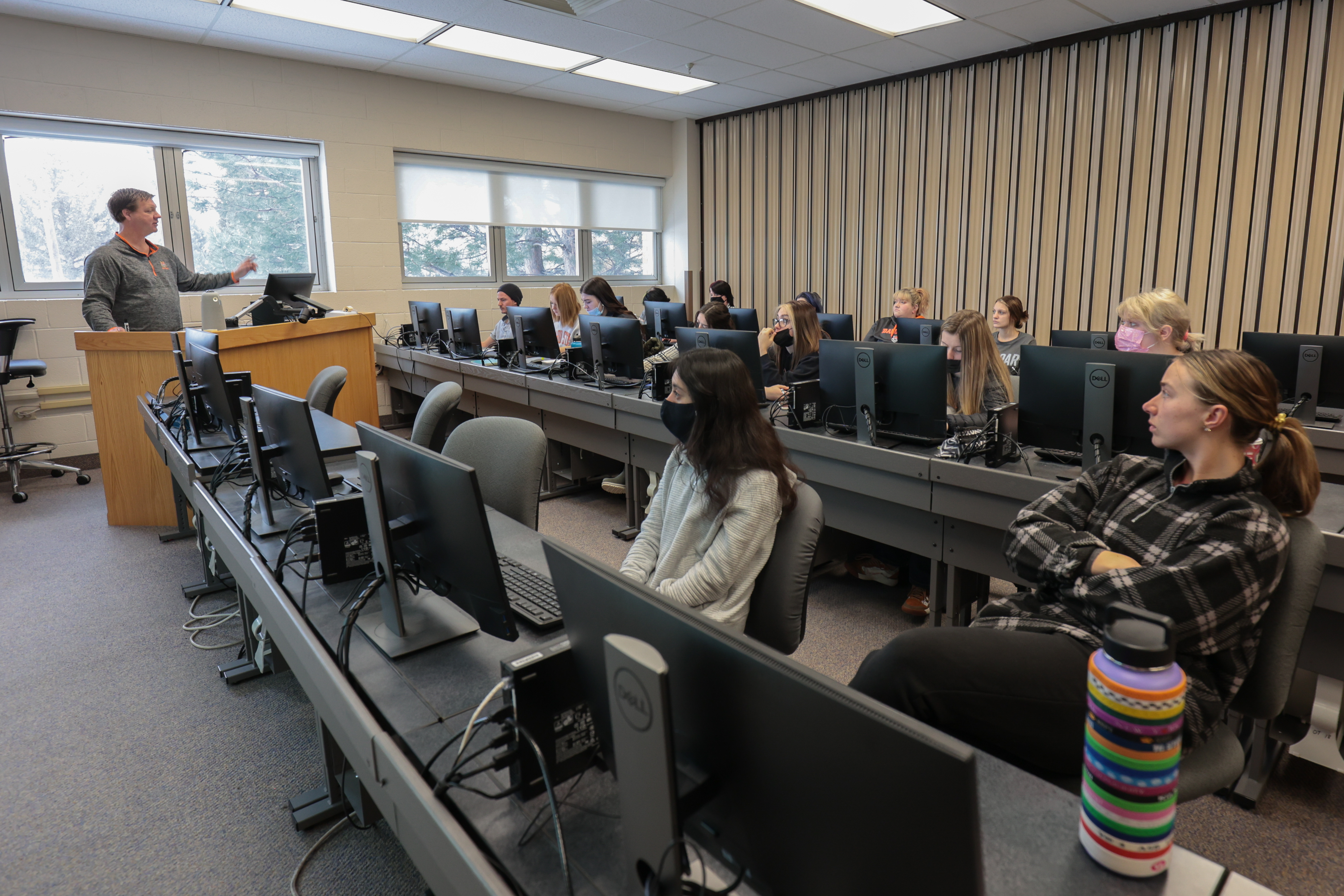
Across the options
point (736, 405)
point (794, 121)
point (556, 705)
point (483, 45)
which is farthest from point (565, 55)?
point (556, 705)

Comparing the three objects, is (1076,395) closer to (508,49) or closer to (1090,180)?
(1090,180)

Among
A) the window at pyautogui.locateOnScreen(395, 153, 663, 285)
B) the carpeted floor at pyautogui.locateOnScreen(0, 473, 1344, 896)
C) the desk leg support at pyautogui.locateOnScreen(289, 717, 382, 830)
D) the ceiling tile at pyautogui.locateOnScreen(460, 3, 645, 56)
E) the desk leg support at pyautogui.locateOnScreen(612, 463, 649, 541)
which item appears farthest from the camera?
the window at pyautogui.locateOnScreen(395, 153, 663, 285)

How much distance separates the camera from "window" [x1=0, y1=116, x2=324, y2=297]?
5137 mm

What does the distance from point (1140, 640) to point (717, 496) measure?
37.0 inches

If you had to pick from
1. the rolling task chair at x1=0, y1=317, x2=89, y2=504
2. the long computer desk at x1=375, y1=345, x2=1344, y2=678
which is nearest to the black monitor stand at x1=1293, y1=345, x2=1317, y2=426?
the long computer desk at x1=375, y1=345, x2=1344, y2=678

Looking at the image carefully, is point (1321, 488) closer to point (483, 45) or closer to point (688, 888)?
point (688, 888)

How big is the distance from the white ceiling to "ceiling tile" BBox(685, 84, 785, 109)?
9cm

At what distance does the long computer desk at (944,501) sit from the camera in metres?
1.85

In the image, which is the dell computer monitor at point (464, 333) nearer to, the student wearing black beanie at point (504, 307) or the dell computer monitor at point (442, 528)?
the student wearing black beanie at point (504, 307)

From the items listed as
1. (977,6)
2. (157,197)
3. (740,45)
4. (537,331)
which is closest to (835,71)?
(740,45)

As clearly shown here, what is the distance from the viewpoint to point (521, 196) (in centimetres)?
736

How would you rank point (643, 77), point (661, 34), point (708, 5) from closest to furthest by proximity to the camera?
point (708, 5) → point (661, 34) → point (643, 77)

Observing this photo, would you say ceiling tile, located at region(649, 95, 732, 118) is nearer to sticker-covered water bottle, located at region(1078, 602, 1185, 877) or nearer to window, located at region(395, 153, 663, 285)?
window, located at region(395, 153, 663, 285)

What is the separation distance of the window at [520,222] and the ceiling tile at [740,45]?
2392 millimetres
